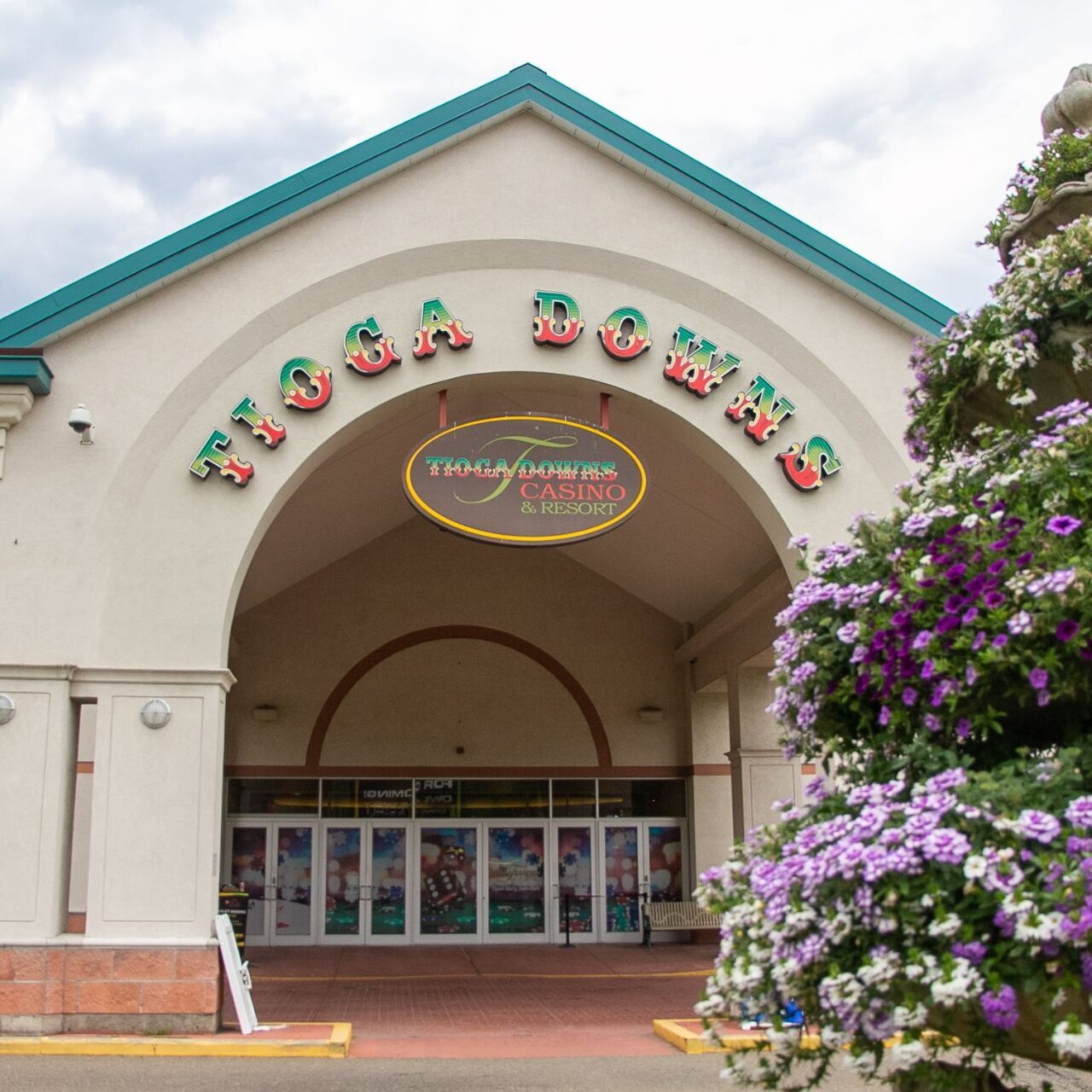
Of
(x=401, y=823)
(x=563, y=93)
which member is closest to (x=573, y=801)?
(x=401, y=823)

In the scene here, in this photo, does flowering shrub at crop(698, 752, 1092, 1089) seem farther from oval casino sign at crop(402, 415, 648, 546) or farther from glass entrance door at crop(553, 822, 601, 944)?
glass entrance door at crop(553, 822, 601, 944)

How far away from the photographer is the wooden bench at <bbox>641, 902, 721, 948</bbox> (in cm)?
2136

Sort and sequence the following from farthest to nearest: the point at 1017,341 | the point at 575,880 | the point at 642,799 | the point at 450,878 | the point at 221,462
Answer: the point at 642,799
the point at 575,880
the point at 450,878
the point at 221,462
the point at 1017,341

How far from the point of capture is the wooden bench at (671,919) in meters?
21.4

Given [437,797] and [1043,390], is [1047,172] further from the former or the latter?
A: [437,797]

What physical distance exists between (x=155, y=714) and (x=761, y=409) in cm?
668

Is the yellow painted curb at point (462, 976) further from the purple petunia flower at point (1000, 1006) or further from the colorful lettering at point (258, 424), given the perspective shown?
the purple petunia flower at point (1000, 1006)

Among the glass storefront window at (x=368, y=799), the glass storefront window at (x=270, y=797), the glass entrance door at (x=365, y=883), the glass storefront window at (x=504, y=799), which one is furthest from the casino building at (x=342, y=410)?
the glass storefront window at (x=504, y=799)

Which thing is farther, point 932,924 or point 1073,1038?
point 932,924

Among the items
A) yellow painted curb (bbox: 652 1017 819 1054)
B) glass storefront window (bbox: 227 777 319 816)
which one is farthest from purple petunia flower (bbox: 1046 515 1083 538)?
glass storefront window (bbox: 227 777 319 816)

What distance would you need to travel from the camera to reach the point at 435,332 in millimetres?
13148

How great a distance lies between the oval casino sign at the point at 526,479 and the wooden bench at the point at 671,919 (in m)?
11.0

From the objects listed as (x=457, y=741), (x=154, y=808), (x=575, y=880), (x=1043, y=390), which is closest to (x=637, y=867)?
(x=575, y=880)

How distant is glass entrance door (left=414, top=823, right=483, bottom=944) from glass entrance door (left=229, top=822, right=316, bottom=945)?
6.04 ft
